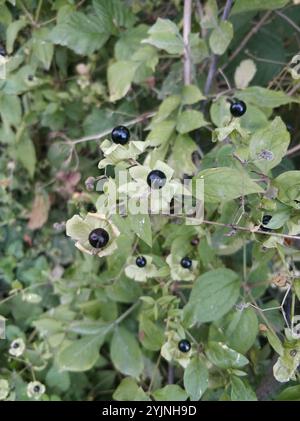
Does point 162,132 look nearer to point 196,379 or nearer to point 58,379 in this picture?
point 196,379

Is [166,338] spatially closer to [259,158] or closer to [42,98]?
[259,158]

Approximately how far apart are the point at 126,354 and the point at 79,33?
698 mm

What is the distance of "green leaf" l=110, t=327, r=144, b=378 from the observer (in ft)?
3.33

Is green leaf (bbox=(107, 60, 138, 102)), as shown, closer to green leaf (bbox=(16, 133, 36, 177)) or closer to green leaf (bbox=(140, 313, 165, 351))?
green leaf (bbox=(16, 133, 36, 177))

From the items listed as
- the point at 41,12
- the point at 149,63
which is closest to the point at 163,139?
the point at 149,63

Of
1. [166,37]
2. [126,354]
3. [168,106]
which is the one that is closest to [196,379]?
[126,354]

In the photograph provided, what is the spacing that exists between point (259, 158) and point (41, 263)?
0.75m

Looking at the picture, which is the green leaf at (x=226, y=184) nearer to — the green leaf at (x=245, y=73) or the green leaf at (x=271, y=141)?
the green leaf at (x=271, y=141)

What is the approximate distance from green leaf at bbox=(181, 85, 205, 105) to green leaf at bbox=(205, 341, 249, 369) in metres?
0.45

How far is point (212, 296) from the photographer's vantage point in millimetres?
831

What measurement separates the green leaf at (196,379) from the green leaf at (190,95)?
480 mm

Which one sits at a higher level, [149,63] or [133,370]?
[149,63]

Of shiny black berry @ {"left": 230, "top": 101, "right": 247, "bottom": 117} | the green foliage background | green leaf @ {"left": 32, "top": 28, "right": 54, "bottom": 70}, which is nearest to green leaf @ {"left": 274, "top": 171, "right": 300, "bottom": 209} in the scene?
the green foliage background
